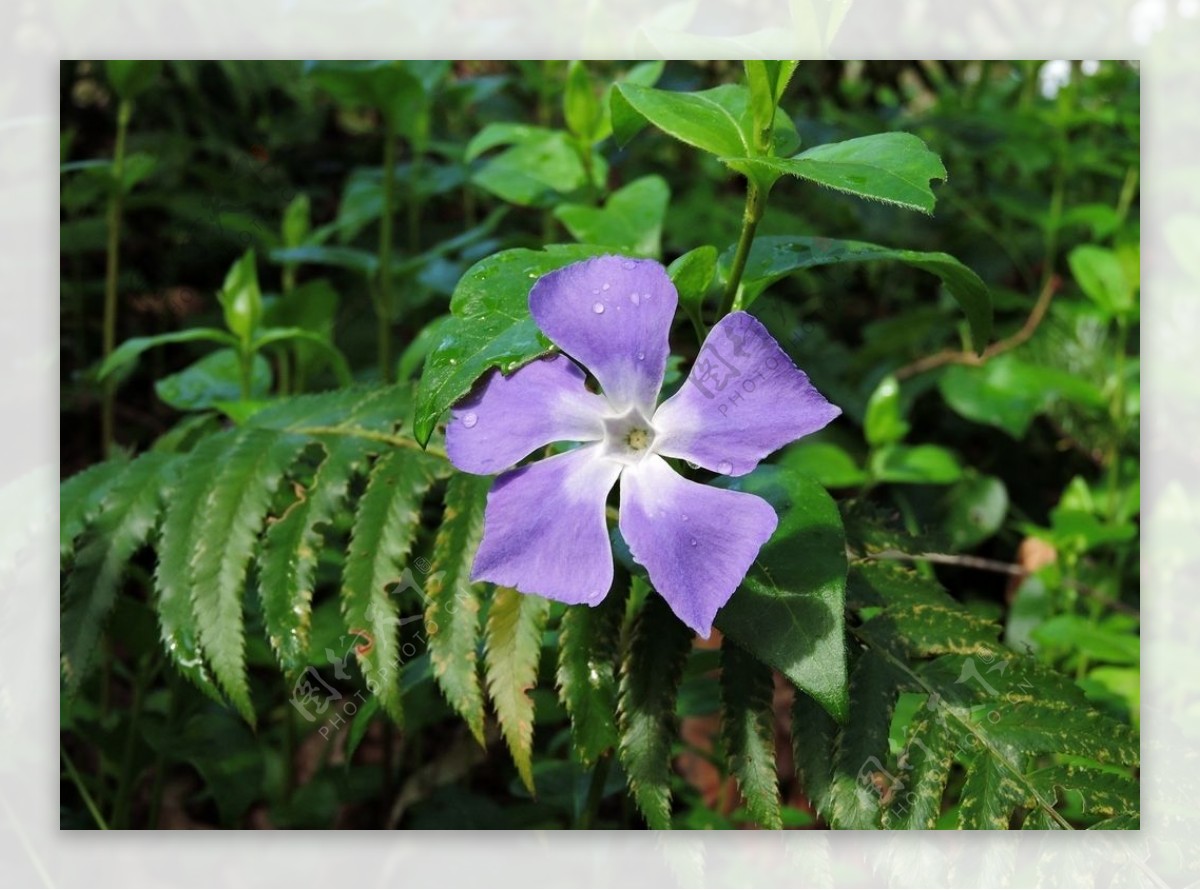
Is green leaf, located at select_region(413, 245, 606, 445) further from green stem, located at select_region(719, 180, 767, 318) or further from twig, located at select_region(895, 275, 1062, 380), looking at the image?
twig, located at select_region(895, 275, 1062, 380)

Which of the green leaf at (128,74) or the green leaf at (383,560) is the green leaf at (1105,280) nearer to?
the green leaf at (383,560)

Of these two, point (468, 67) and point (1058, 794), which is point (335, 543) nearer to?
point (1058, 794)

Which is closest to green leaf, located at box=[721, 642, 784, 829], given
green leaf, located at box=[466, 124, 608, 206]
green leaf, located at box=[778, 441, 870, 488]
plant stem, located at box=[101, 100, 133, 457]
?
green leaf, located at box=[778, 441, 870, 488]

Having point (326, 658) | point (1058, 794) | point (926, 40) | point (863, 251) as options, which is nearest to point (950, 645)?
point (1058, 794)

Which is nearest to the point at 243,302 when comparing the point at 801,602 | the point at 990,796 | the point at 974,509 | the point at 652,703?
the point at 652,703

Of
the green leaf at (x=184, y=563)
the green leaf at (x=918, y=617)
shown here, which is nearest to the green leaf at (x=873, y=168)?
the green leaf at (x=918, y=617)

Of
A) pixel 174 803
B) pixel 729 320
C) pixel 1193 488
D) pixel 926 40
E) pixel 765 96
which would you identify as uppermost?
pixel 926 40
